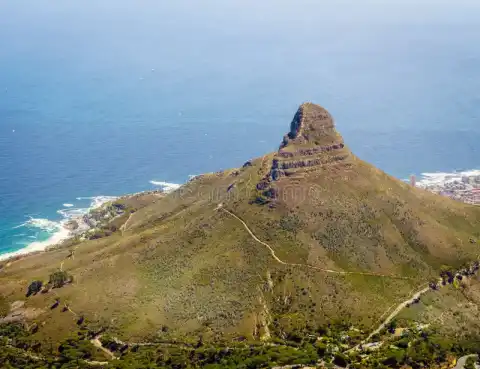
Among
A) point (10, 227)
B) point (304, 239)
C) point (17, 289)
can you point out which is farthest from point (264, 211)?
point (10, 227)

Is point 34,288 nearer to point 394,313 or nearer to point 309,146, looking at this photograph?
point 309,146

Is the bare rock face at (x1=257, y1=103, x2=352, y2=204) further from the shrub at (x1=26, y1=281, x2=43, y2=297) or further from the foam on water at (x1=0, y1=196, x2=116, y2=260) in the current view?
the foam on water at (x1=0, y1=196, x2=116, y2=260)

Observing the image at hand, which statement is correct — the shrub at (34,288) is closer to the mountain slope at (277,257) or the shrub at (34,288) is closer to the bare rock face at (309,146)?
the mountain slope at (277,257)

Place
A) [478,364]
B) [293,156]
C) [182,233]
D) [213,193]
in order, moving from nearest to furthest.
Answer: [478,364] < [182,233] < [293,156] < [213,193]

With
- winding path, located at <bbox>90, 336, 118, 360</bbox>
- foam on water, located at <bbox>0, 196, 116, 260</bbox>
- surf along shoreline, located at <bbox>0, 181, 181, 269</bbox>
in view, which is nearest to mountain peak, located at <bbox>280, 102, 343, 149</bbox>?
winding path, located at <bbox>90, 336, 118, 360</bbox>

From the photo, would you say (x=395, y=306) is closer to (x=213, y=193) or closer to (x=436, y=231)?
(x=436, y=231)

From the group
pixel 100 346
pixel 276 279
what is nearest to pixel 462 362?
pixel 276 279
